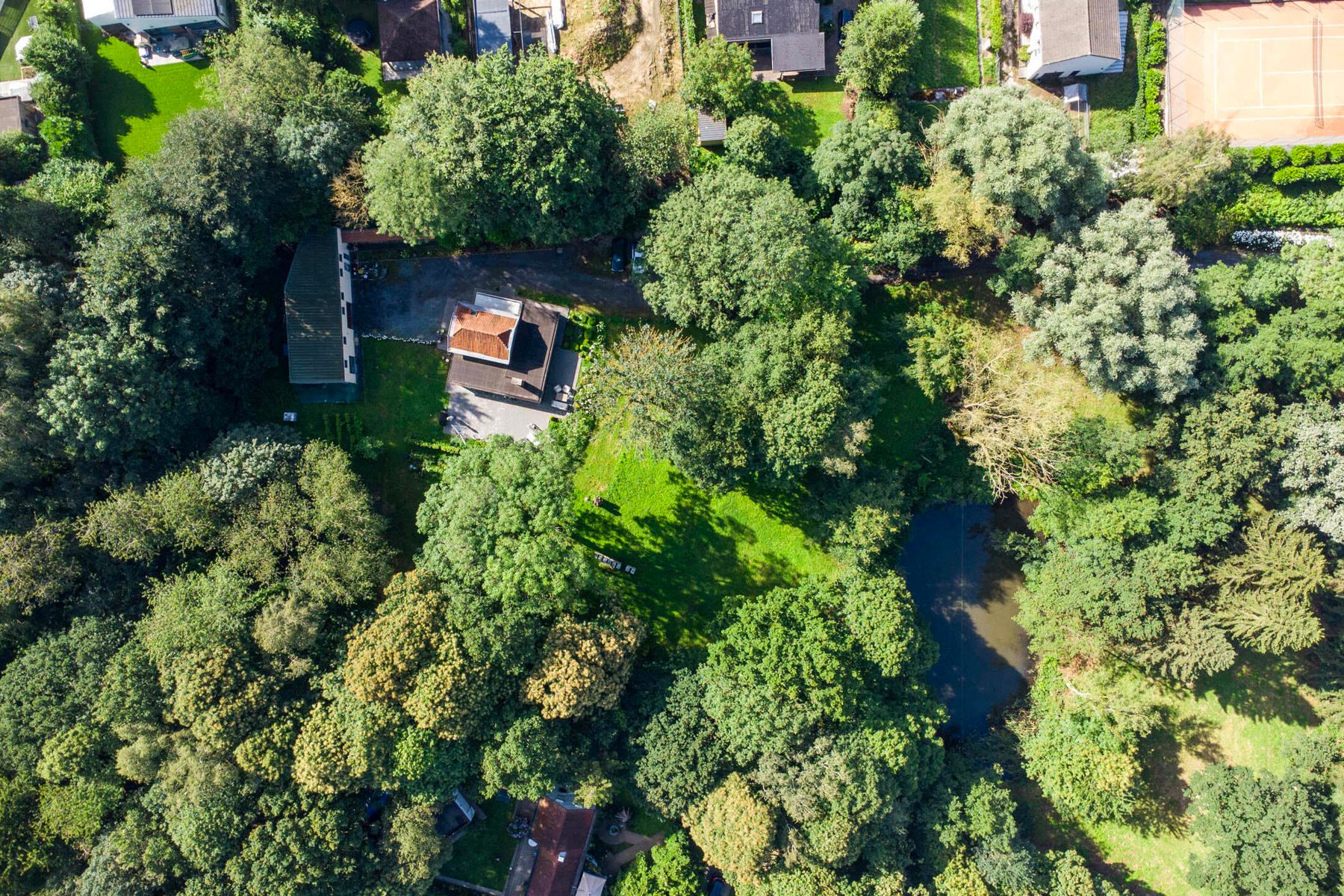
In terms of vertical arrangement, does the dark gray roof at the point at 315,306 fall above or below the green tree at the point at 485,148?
below

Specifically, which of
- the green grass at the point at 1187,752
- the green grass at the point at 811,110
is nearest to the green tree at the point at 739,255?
the green grass at the point at 811,110

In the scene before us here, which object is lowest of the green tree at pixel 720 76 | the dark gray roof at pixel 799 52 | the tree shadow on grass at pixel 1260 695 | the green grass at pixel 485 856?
the green grass at pixel 485 856

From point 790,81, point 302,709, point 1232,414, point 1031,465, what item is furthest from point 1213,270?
point 302,709

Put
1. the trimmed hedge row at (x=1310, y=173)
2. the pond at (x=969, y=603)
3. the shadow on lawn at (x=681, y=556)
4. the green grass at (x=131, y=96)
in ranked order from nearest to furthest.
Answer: the trimmed hedge row at (x=1310, y=173)
the green grass at (x=131, y=96)
the shadow on lawn at (x=681, y=556)
the pond at (x=969, y=603)

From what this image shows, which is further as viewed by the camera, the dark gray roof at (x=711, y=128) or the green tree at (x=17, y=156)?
the dark gray roof at (x=711, y=128)

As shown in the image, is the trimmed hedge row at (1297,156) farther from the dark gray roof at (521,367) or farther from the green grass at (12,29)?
the green grass at (12,29)

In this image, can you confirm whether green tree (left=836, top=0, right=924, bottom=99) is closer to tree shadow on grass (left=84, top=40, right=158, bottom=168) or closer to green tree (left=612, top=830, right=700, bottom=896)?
tree shadow on grass (left=84, top=40, right=158, bottom=168)

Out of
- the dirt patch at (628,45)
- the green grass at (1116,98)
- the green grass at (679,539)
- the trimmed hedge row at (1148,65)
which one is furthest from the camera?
the green grass at (679,539)

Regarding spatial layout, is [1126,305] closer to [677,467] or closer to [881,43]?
[881,43]
